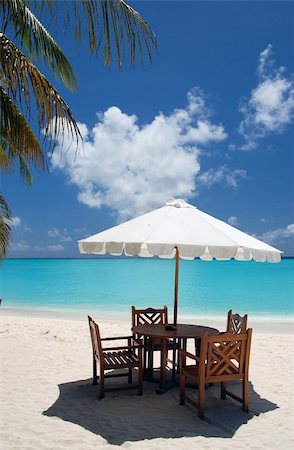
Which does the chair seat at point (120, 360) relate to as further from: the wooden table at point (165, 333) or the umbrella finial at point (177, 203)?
the umbrella finial at point (177, 203)

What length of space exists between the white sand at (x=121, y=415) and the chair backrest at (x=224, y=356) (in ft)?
1.48

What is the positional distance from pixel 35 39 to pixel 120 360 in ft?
11.8

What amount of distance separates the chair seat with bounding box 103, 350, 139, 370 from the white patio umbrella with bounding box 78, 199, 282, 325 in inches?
48.4

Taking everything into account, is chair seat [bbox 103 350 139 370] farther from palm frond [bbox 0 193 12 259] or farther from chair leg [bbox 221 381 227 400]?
palm frond [bbox 0 193 12 259]

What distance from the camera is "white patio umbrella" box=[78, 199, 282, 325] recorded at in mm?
4086

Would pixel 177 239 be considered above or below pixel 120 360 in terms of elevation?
above

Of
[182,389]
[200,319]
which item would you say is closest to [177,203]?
[182,389]

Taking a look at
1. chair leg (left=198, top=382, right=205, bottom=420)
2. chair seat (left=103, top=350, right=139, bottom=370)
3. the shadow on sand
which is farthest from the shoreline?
chair leg (left=198, top=382, right=205, bottom=420)

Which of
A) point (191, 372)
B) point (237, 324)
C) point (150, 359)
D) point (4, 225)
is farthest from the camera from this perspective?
point (4, 225)

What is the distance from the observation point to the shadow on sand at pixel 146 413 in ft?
12.5

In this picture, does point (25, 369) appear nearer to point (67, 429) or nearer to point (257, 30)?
point (67, 429)

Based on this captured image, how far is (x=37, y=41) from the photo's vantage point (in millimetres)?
4254

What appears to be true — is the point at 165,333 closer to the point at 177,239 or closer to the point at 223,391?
the point at 223,391

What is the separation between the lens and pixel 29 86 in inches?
167
